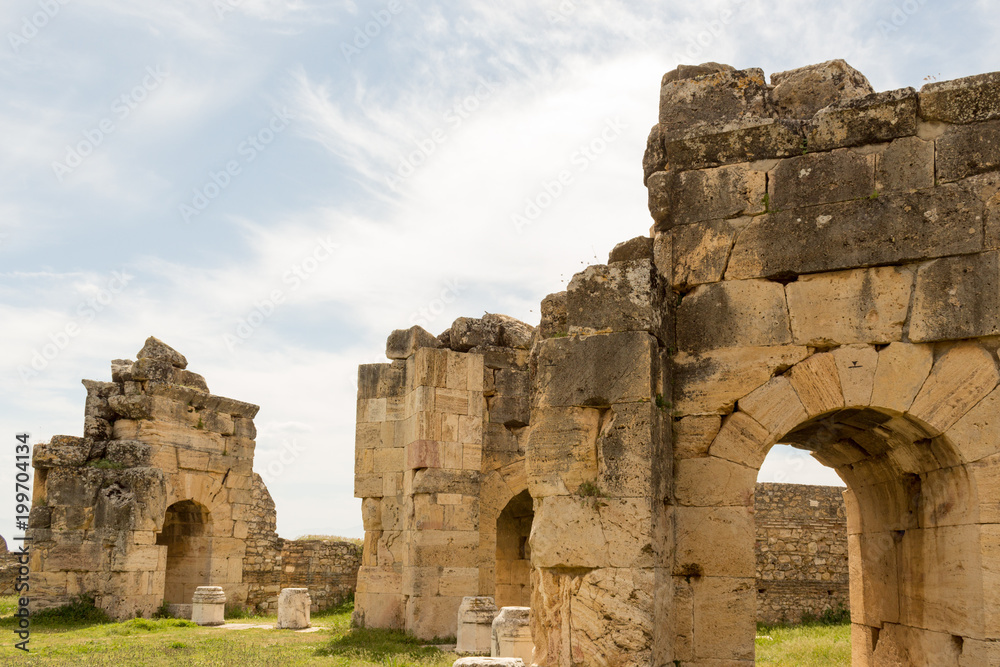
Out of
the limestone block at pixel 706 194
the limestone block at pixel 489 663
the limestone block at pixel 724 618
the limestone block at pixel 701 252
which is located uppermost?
the limestone block at pixel 706 194

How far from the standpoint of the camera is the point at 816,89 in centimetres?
692

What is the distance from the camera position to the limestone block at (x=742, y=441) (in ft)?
20.9

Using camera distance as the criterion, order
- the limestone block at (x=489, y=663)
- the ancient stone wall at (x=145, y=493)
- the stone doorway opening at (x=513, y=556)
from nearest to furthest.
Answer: the limestone block at (x=489, y=663)
the ancient stone wall at (x=145, y=493)
the stone doorway opening at (x=513, y=556)

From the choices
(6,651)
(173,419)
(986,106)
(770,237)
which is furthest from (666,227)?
(173,419)

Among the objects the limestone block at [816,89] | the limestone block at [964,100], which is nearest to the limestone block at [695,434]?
the limestone block at [816,89]

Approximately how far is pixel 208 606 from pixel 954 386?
14234mm

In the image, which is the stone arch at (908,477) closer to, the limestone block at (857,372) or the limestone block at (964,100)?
the limestone block at (857,372)

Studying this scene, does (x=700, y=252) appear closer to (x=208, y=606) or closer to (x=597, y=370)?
(x=597, y=370)

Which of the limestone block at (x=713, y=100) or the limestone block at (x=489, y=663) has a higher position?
the limestone block at (x=713, y=100)

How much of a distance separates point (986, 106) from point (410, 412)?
9988 mm

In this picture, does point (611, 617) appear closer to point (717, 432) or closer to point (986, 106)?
point (717, 432)

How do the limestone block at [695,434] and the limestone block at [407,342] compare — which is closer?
the limestone block at [695,434]

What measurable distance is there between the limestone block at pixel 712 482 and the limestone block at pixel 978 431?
1.34 meters

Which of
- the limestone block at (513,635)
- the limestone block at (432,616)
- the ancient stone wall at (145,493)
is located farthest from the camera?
the ancient stone wall at (145,493)
